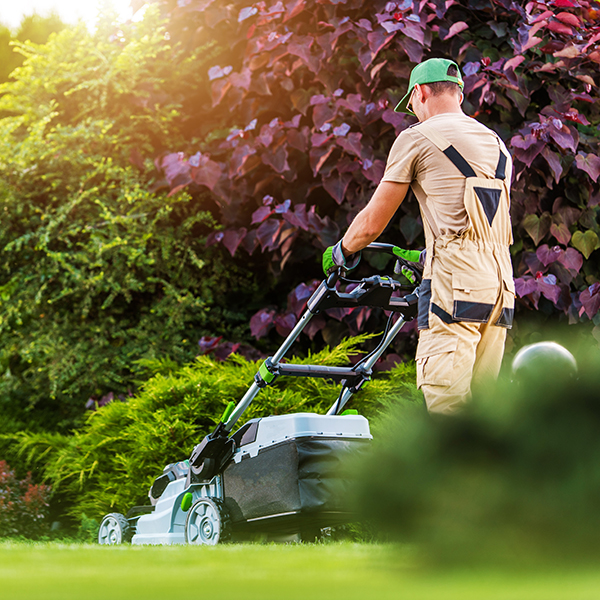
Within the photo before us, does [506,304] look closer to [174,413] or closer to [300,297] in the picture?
[174,413]

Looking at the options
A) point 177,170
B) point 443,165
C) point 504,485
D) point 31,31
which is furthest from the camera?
point 31,31

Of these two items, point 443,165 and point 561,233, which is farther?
point 561,233

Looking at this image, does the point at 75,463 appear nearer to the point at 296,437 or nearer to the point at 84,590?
the point at 296,437

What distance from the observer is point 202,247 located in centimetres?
605

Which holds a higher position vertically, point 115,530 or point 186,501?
point 186,501

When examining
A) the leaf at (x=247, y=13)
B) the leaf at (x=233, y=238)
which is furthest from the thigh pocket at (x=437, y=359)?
the leaf at (x=247, y=13)

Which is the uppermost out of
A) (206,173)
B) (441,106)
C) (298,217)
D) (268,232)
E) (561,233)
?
(441,106)

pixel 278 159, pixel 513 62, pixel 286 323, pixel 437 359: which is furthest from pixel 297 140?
pixel 437 359

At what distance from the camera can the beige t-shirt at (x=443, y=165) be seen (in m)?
2.94

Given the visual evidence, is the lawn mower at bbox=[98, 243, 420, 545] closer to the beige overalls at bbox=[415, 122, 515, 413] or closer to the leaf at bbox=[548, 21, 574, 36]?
the beige overalls at bbox=[415, 122, 515, 413]

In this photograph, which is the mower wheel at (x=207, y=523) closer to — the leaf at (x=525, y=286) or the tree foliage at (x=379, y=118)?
the tree foliage at (x=379, y=118)

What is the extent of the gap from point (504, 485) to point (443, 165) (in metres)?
1.60

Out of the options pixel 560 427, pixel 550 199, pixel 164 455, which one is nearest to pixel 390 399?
pixel 164 455

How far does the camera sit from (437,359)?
2.86 meters
